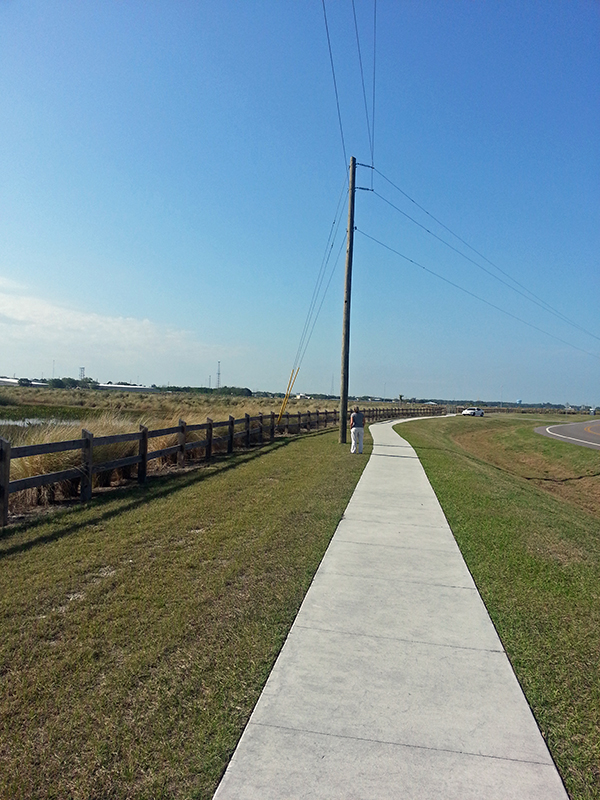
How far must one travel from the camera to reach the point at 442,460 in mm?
17156

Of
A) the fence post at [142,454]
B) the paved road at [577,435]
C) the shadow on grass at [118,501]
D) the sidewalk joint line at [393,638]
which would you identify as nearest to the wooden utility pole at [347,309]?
the shadow on grass at [118,501]

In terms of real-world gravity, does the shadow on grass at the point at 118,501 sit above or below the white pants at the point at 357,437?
below

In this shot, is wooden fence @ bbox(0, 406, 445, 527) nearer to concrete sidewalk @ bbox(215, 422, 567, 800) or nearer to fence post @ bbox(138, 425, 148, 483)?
fence post @ bbox(138, 425, 148, 483)

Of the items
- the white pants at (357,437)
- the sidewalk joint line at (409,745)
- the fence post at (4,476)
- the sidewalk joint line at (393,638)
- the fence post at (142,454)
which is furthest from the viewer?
the white pants at (357,437)

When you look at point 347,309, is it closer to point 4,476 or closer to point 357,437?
point 357,437

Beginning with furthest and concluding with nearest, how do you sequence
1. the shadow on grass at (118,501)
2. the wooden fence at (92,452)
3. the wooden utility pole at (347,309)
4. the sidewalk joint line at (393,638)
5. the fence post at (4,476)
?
the wooden utility pole at (347,309) → the wooden fence at (92,452) → the fence post at (4,476) → the shadow on grass at (118,501) → the sidewalk joint line at (393,638)

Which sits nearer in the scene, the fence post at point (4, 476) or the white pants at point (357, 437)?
the fence post at point (4, 476)

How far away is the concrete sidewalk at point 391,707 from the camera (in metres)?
2.81

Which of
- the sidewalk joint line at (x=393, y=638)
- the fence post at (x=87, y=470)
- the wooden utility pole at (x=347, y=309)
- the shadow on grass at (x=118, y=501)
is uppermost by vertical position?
the wooden utility pole at (x=347, y=309)

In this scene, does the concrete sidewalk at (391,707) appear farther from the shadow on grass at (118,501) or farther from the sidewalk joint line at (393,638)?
the shadow on grass at (118,501)

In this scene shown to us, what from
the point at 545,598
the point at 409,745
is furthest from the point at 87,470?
the point at 409,745

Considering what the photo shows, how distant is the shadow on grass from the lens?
268 inches

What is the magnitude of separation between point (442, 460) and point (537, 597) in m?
11.9

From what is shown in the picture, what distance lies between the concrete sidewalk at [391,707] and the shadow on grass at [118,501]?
333 centimetres
